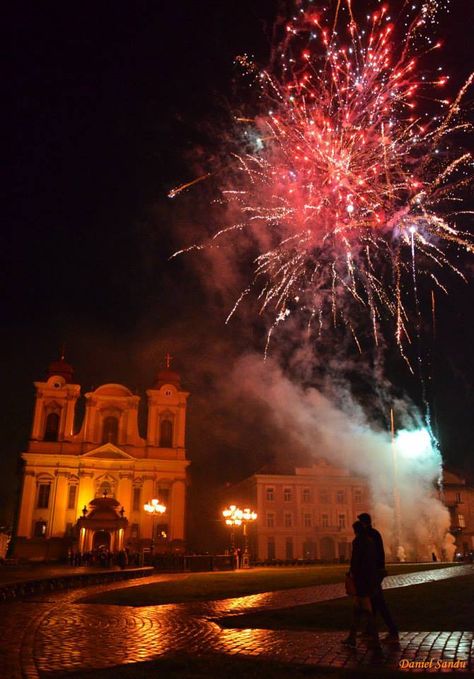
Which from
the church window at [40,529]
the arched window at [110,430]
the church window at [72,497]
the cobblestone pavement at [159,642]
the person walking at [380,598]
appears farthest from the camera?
the arched window at [110,430]

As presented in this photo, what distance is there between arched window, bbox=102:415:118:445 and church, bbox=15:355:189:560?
0.09 m

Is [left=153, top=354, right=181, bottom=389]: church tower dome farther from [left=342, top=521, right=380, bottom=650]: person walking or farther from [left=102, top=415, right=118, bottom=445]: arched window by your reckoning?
[left=342, top=521, right=380, bottom=650]: person walking

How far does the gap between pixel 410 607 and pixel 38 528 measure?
42662mm

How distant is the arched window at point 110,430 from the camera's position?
53.8 metres

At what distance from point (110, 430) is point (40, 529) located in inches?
397

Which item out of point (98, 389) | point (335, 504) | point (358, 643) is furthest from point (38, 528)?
point (358, 643)

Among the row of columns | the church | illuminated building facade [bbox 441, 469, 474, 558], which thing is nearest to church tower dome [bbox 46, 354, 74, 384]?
the church

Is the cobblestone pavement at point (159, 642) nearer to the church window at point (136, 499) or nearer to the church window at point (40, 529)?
the church window at point (40, 529)

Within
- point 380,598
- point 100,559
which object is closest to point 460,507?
point 100,559

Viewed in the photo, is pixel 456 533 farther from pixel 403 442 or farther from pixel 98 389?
pixel 98 389

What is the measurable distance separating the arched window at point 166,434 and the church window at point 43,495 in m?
10.3

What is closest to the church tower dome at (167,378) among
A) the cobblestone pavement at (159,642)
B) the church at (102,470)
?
the church at (102,470)

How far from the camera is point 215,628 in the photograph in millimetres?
9672

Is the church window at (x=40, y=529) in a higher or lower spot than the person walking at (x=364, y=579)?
higher
